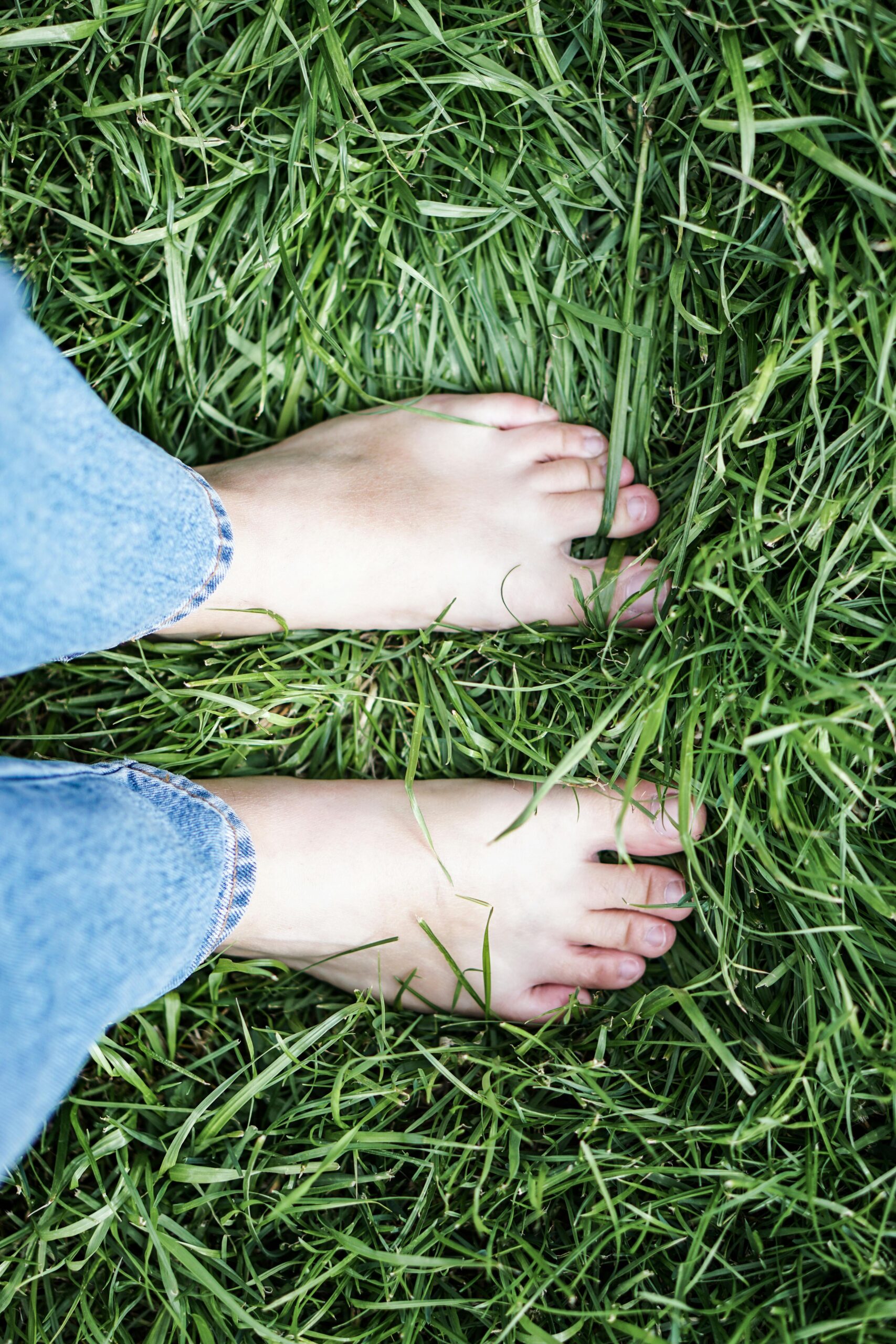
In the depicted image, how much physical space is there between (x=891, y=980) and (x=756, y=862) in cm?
16

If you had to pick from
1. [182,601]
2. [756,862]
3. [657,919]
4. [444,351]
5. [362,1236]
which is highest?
[444,351]

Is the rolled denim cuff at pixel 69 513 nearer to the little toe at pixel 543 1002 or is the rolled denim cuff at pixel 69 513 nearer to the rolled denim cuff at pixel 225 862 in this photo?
the rolled denim cuff at pixel 225 862

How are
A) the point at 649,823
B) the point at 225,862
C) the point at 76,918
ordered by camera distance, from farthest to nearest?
1. the point at 649,823
2. the point at 225,862
3. the point at 76,918

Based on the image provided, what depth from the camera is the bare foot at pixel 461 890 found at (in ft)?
3.25

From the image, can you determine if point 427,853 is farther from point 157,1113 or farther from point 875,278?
point 875,278

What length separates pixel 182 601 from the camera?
87cm

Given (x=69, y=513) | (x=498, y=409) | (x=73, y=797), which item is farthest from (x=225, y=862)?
(x=498, y=409)

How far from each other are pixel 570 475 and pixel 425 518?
0.58 feet

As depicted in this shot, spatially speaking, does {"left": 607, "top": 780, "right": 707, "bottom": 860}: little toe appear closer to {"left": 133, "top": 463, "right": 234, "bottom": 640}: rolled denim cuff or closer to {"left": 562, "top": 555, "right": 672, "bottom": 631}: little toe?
{"left": 562, "top": 555, "right": 672, "bottom": 631}: little toe

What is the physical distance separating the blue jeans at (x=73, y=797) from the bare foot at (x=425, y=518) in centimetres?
21

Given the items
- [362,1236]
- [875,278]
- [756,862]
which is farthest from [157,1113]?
[875,278]

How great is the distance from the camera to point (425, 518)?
1.05 meters

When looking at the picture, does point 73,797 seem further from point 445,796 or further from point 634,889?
point 634,889

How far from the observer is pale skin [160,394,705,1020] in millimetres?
989
